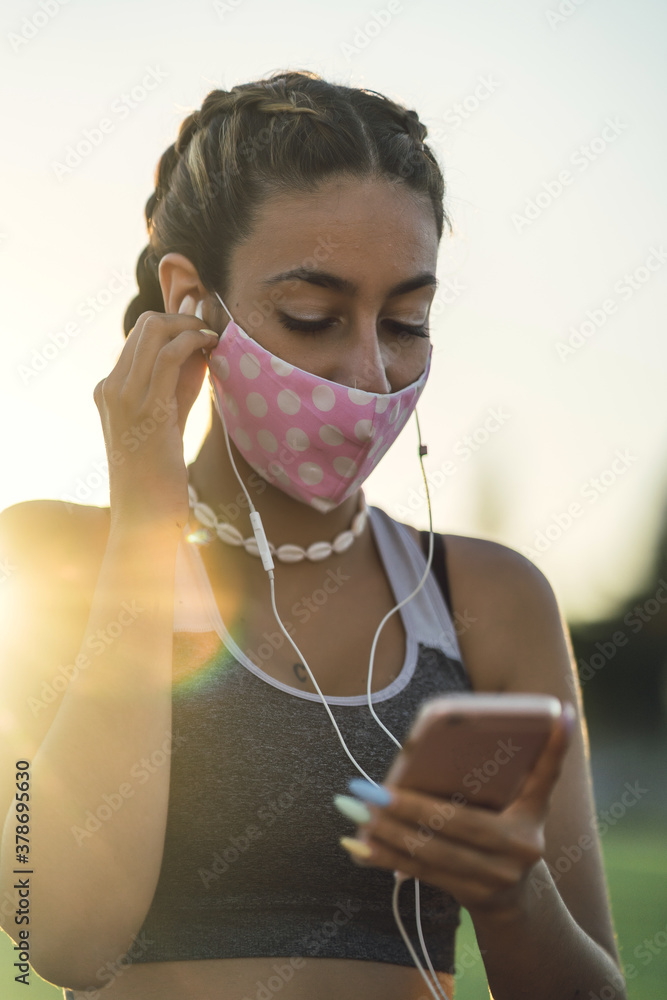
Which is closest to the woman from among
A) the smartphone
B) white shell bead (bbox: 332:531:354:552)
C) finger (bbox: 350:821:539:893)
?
white shell bead (bbox: 332:531:354:552)

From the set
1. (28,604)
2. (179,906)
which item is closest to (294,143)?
(28,604)

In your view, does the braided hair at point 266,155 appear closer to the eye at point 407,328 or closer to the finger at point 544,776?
the eye at point 407,328

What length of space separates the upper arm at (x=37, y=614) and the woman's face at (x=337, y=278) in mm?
702

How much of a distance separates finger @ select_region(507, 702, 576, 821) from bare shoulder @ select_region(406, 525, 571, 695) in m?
1.01

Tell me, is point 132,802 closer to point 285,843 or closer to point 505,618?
point 285,843

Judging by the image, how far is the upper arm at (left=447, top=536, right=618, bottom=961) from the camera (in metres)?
2.23

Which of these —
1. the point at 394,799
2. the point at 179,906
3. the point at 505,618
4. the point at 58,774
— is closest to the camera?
the point at 394,799

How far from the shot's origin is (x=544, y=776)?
141cm

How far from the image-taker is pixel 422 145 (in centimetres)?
261

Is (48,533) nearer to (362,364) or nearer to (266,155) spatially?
(362,364)

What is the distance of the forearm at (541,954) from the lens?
5.69 ft

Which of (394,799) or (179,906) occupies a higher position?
(394,799)

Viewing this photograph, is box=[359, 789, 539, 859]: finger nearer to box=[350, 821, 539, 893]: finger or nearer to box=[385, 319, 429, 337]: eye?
box=[350, 821, 539, 893]: finger

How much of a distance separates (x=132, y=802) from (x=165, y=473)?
0.72 meters
